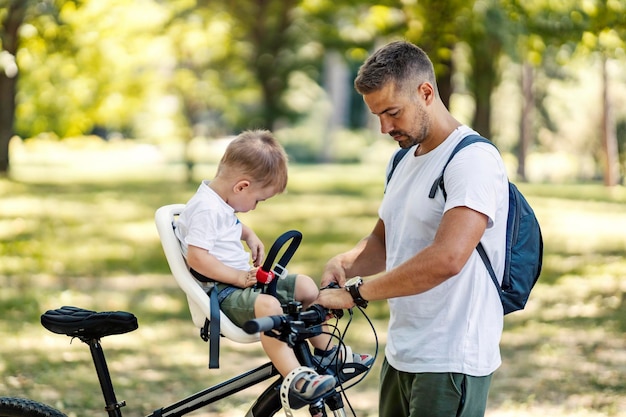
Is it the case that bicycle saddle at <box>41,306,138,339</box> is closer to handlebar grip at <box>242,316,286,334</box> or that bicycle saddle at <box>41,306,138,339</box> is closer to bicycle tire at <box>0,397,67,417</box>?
bicycle tire at <box>0,397,67,417</box>

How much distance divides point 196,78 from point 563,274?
770 inches

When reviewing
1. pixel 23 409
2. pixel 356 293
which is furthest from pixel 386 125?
pixel 23 409

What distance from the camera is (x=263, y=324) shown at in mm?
2730

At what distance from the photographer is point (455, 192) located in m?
3.02

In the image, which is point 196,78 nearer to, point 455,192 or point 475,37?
point 475,37

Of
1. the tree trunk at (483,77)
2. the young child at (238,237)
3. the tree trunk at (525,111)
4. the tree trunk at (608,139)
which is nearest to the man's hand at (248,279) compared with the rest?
the young child at (238,237)

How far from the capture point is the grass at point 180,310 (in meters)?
7.36

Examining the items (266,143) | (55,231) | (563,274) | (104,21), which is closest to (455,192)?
(266,143)

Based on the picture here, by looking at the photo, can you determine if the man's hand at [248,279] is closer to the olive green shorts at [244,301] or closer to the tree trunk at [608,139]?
the olive green shorts at [244,301]

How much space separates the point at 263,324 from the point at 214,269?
1.44 ft

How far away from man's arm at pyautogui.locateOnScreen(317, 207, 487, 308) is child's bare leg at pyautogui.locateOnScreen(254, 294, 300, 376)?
0.58ft

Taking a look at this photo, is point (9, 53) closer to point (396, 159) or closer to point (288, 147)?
point (396, 159)

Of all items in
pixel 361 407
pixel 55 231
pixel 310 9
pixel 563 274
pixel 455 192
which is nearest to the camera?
pixel 455 192

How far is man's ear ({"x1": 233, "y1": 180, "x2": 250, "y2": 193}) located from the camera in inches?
125
